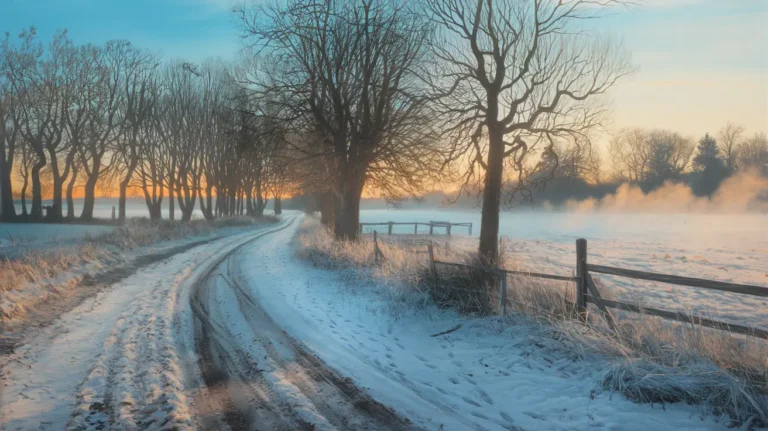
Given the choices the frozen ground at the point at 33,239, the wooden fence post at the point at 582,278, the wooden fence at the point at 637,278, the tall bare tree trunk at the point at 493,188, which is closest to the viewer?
the wooden fence at the point at 637,278

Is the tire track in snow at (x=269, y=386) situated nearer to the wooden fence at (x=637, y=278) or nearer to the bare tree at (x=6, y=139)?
the wooden fence at (x=637, y=278)

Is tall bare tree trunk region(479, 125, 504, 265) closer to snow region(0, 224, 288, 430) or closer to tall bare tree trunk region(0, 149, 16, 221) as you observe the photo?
snow region(0, 224, 288, 430)

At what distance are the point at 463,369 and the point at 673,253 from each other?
71.1ft

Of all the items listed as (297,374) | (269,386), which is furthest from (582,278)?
(269,386)

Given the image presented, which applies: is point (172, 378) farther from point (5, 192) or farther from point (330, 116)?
point (5, 192)

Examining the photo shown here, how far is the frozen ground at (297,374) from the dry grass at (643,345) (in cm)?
21

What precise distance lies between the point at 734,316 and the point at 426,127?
36.9 feet

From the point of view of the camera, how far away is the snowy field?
430 inches

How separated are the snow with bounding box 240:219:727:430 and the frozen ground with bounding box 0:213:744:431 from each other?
0.02m

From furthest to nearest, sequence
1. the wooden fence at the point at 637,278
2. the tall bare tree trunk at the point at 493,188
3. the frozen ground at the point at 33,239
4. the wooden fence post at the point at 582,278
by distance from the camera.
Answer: the frozen ground at the point at 33,239 < the tall bare tree trunk at the point at 493,188 < the wooden fence post at the point at 582,278 < the wooden fence at the point at 637,278

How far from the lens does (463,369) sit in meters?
5.75

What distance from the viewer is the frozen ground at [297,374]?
4180 mm

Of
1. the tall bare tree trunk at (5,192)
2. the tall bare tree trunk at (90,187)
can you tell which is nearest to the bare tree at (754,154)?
the tall bare tree trunk at (90,187)

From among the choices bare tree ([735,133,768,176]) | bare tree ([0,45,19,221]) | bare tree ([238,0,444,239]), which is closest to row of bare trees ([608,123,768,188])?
bare tree ([735,133,768,176])
